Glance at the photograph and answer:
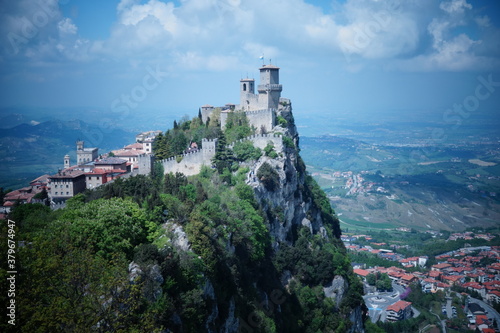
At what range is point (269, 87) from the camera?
5181 cm

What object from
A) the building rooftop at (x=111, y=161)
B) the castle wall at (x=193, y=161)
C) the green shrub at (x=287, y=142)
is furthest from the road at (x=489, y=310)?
the building rooftop at (x=111, y=161)

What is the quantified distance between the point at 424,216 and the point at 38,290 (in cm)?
12024

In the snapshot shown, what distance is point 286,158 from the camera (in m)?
46.3

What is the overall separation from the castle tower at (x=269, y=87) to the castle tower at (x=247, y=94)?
1131 mm

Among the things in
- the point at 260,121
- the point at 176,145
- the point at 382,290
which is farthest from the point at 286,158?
the point at 382,290

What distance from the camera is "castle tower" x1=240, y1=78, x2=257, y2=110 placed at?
174ft

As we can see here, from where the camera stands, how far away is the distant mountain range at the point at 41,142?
7994 centimetres

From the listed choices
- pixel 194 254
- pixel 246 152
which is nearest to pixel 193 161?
pixel 246 152

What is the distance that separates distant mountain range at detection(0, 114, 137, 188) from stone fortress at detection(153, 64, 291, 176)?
3589 centimetres

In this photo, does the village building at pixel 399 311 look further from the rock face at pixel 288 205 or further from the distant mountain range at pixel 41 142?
the distant mountain range at pixel 41 142

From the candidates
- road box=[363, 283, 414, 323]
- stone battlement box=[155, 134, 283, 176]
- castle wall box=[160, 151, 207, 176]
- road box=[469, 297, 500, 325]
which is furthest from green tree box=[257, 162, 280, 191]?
road box=[469, 297, 500, 325]

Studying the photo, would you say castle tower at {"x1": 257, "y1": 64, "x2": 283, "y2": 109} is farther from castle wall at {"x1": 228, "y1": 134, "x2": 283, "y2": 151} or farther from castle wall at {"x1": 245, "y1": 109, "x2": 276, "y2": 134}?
castle wall at {"x1": 228, "y1": 134, "x2": 283, "y2": 151}

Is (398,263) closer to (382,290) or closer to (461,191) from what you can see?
(382,290)

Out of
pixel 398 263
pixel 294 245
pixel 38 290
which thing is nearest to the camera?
pixel 38 290
